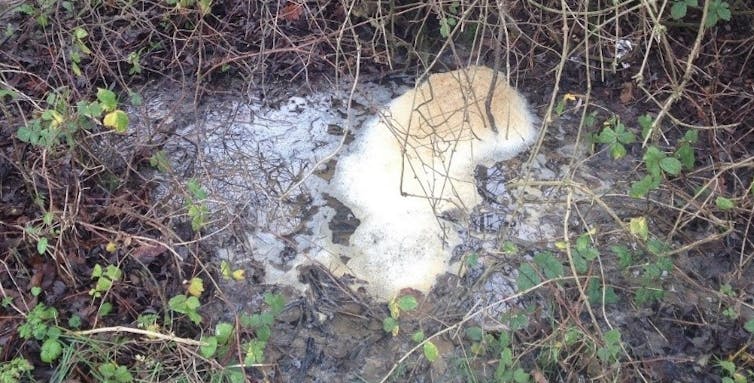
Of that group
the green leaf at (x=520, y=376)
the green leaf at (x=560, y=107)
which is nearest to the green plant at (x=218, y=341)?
the green leaf at (x=520, y=376)

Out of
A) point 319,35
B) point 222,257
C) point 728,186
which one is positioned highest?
point 319,35

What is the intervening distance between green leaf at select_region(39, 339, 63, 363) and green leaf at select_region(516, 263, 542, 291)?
1569 mm

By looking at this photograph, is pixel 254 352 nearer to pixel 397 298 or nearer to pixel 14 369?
pixel 397 298

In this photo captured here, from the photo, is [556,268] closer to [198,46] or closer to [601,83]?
[601,83]

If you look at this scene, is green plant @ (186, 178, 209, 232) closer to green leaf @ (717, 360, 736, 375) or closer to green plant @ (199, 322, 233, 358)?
green plant @ (199, 322, 233, 358)

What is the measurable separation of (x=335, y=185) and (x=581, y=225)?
1003mm

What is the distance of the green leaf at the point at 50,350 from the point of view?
2.43m

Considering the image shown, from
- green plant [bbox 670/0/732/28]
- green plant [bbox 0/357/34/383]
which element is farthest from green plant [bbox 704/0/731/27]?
A: green plant [bbox 0/357/34/383]

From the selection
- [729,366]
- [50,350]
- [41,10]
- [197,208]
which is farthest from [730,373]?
[41,10]

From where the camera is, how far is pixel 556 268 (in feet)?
8.38

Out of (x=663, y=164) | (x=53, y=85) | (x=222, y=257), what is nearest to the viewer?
(x=663, y=164)

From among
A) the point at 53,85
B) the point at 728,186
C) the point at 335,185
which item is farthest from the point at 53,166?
the point at 728,186

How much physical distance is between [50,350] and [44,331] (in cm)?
9

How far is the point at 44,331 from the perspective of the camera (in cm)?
249
